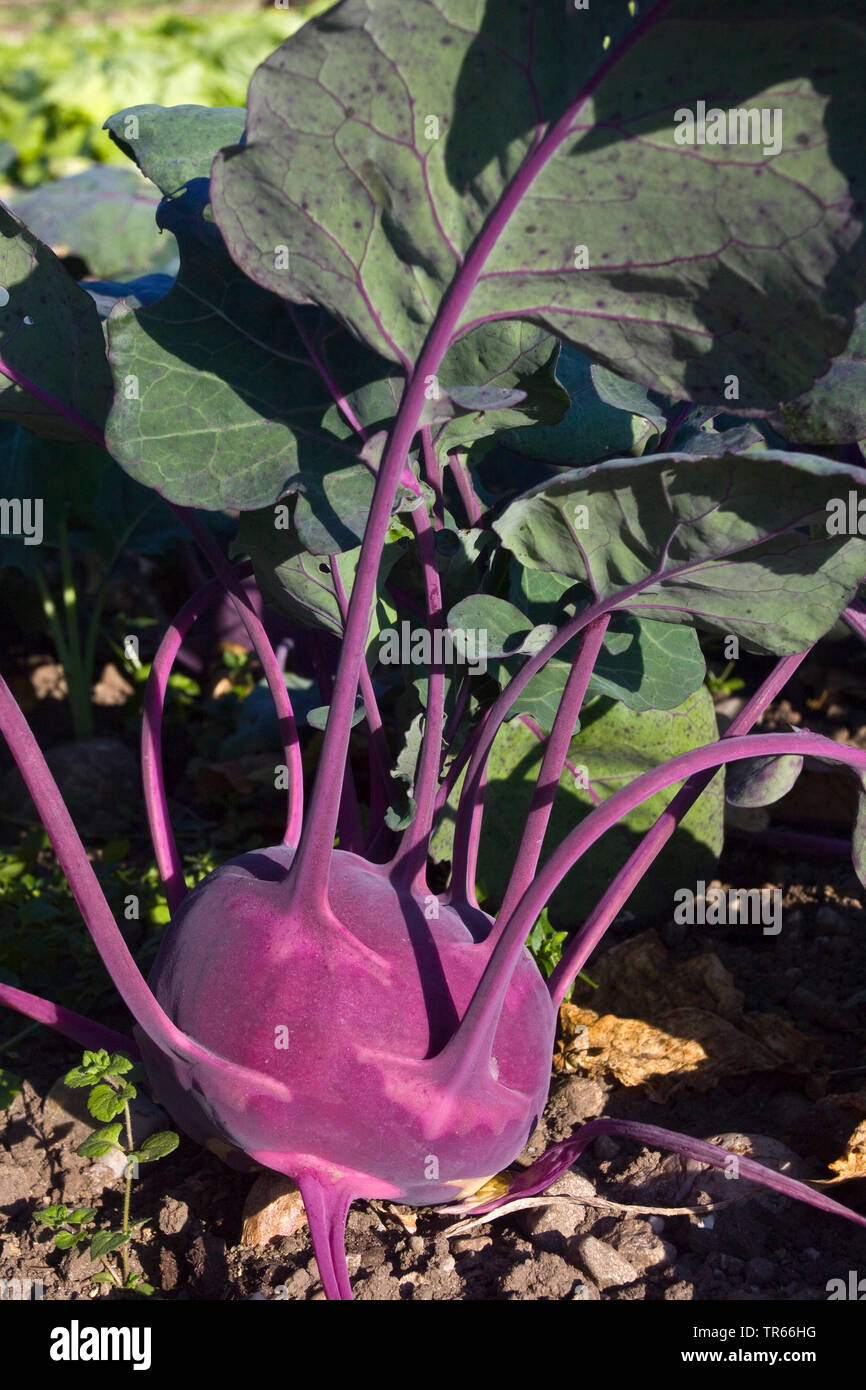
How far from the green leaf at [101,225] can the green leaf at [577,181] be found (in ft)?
7.28

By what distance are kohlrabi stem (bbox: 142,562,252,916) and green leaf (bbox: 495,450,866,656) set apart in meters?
0.48

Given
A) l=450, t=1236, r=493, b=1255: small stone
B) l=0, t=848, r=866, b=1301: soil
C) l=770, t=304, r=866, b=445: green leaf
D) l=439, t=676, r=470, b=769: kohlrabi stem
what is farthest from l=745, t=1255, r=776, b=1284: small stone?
l=770, t=304, r=866, b=445: green leaf

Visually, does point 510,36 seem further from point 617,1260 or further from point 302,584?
point 617,1260

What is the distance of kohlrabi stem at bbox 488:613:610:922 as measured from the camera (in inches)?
47.8

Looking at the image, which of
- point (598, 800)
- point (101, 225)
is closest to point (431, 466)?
point (598, 800)

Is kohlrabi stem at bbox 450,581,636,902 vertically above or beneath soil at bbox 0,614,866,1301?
above

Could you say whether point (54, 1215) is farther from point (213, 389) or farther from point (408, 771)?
point (213, 389)

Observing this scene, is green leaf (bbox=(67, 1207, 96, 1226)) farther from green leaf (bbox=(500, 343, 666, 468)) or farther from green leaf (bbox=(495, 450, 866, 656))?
green leaf (bbox=(500, 343, 666, 468))

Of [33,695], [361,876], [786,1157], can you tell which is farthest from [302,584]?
[33,695]

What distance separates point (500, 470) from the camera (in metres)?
1.96

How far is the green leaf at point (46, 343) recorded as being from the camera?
1267 millimetres

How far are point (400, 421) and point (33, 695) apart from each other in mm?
1892

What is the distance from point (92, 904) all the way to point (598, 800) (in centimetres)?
77

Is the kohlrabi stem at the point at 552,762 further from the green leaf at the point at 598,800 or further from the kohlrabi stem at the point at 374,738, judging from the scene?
the green leaf at the point at 598,800
